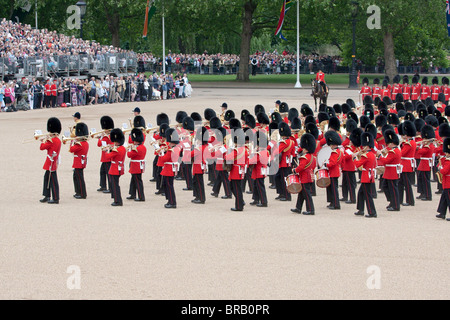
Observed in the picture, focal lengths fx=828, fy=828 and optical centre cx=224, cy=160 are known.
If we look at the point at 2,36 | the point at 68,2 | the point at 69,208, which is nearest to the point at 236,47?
the point at 68,2

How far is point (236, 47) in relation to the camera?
208 ft

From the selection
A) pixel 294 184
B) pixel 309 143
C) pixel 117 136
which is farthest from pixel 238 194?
pixel 117 136

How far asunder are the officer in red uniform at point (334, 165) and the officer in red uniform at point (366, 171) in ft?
1.21

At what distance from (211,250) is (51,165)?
460cm

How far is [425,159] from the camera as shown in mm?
14523

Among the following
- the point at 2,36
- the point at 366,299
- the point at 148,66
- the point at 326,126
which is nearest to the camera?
the point at 366,299

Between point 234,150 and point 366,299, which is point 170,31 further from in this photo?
point 366,299

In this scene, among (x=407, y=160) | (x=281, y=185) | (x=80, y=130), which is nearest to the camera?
(x=407, y=160)

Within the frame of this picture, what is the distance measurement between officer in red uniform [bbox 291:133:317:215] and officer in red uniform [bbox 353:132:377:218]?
2.36ft

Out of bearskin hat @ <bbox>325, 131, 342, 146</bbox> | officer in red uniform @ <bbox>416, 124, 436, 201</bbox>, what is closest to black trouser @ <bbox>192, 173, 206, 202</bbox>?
bearskin hat @ <bbox>325, 131, 342, 146</bbox>

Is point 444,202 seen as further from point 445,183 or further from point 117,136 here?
point 117,136

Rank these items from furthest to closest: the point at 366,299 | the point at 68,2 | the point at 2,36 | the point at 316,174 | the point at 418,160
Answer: the point at 68,2 < the point at 2,36 < the point at 418,160 < the point at 316,174 < the point at 366,299

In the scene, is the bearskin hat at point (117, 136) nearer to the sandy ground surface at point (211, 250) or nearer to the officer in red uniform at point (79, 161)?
the officer in red uniform at point (79, 161)

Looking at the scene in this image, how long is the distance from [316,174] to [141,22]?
139ft
